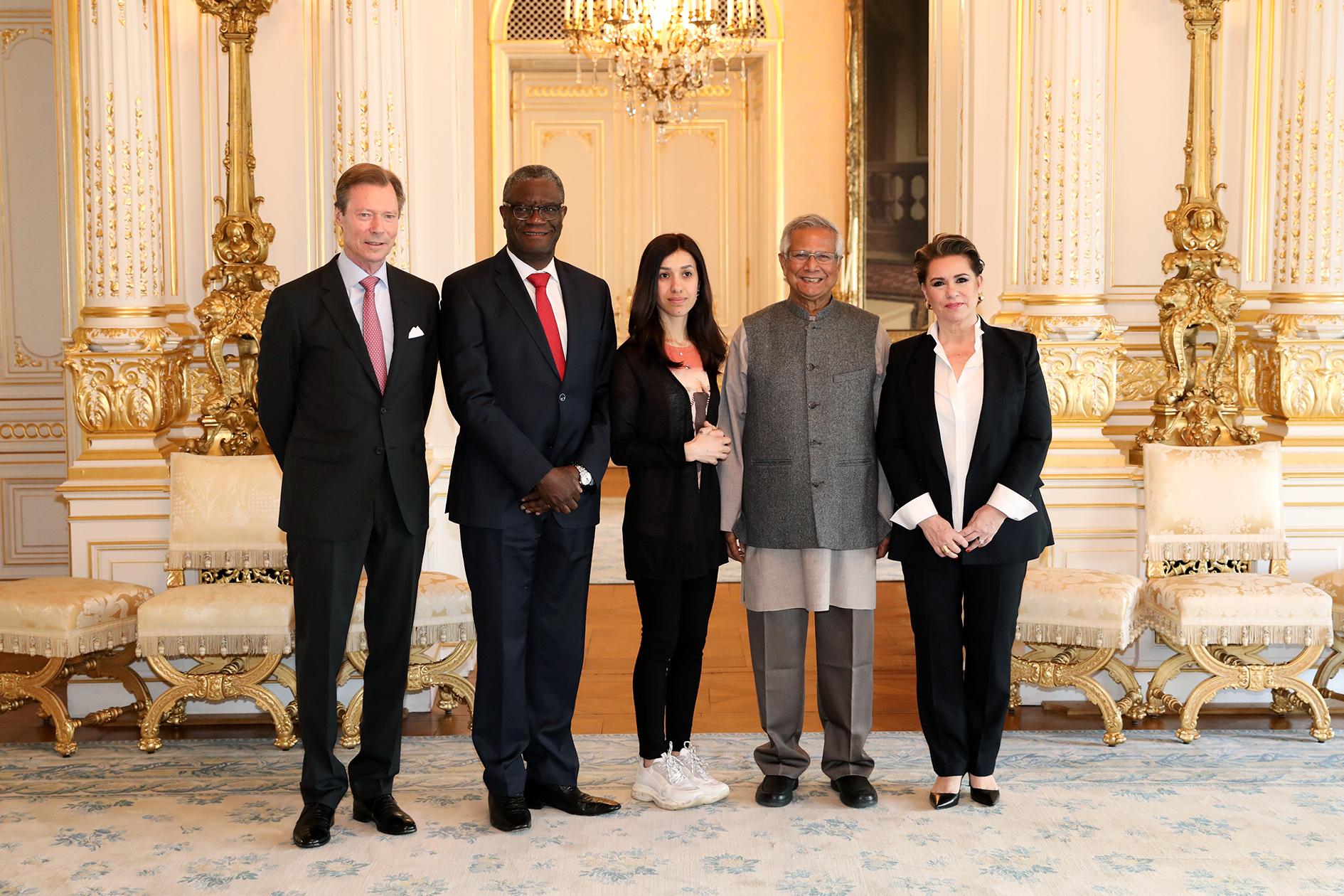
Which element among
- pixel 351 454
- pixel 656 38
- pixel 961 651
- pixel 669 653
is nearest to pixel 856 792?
pixel 961 651

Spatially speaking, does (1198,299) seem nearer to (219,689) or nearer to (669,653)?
(669,653)

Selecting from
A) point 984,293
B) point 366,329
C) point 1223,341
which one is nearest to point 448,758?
point 366,329

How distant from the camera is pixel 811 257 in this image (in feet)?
12.3

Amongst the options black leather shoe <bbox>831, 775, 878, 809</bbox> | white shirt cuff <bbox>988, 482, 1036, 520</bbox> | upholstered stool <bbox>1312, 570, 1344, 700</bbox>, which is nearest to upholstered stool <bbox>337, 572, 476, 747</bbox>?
black leather shoe <bbox>831, 775, 878, 809</bbox>

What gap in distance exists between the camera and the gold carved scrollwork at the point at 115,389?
531 centimetres

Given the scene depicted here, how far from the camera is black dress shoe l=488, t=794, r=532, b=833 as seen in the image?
3.75m

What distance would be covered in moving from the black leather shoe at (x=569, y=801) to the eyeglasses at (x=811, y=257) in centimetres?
163

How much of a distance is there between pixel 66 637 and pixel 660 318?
2409 mm

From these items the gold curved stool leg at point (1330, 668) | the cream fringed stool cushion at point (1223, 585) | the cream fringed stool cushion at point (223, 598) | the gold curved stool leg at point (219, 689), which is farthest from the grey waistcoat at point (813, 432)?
the gold curved stool leg at point (1330, 668)

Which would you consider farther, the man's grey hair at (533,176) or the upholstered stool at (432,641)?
the upholstered stool at (432,641)

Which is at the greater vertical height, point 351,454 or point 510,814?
point 351,454

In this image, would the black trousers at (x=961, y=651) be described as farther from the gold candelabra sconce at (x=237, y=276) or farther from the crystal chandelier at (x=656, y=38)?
the crystal chandelier at (x=656, y=38)

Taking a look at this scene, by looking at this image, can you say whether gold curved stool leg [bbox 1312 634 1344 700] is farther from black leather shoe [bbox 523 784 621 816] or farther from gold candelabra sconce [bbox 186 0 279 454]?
gold candelabra sconce [bbox 186 0 279 454]

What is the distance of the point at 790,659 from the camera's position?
155 inches
